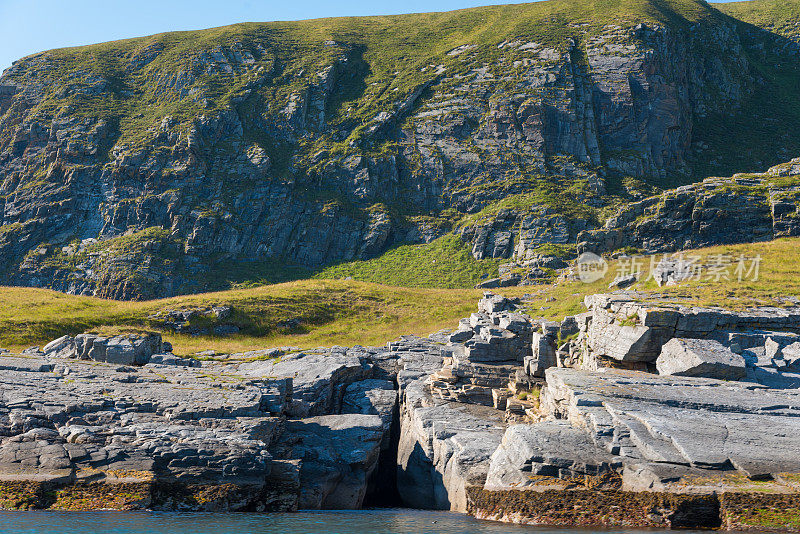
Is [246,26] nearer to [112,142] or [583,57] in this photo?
[112,142]

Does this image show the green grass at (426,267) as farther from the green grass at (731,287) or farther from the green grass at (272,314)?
the green grass at (731,287)

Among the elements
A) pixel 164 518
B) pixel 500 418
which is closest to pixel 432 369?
pixel 500 418

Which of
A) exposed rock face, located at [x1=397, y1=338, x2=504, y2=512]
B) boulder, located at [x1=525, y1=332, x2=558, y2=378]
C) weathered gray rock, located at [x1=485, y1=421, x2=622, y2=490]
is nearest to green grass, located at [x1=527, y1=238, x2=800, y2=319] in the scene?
Result: boulder, located at [x1=525, y1=332, x2=558, y2=378]

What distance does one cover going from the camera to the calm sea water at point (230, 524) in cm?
1310

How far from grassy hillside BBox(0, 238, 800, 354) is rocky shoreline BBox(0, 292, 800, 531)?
5.37 m

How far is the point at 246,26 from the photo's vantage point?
5005 inches

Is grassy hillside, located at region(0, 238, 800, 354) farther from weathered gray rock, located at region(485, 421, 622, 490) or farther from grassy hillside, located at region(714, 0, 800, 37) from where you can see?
grassy hillside, located at region(714, 0, 800, 37)

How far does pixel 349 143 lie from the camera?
97.5 metres

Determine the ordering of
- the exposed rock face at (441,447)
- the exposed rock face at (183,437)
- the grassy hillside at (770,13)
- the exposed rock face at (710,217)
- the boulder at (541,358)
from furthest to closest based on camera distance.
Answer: the grassy hillside at (770,13) → the exposed rock face at (710,217) → the boulder at (541,358) → the exposed rock face at (441,447) → the exposed rock face at (183,437)

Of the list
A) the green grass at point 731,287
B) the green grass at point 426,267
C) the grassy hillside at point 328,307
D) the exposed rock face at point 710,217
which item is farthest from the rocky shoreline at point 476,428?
the green grass at point 426,267

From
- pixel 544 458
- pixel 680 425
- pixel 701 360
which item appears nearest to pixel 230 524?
pixel 544 458

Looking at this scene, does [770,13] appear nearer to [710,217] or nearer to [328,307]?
[710,217]

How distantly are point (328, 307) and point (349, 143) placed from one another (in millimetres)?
51358

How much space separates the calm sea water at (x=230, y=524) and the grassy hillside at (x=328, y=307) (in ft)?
51.9
